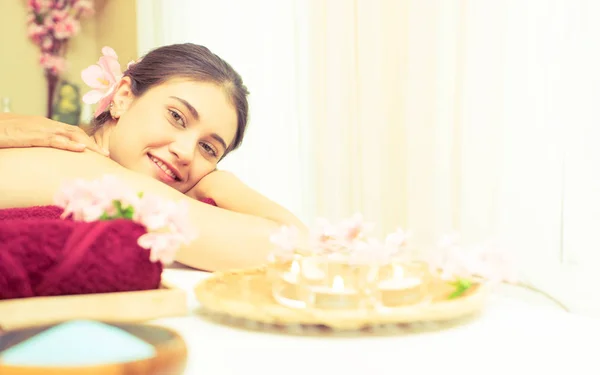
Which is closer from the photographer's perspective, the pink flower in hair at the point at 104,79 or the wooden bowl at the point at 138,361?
the wooden bowl at the point at 138,361

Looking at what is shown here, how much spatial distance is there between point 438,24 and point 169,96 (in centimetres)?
72

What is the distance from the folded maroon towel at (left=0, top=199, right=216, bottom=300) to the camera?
1.80 feet

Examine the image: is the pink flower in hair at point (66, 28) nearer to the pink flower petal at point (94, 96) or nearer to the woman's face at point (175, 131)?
the pink flower petal at point (94, 96)

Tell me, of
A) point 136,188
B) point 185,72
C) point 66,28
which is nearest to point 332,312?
point 136,188

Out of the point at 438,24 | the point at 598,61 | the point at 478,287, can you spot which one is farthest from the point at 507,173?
the point at 478,287

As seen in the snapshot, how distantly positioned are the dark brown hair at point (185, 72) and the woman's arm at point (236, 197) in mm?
111

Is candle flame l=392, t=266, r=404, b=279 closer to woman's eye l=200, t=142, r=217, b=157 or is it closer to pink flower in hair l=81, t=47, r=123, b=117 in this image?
woman's eye l=200, t=142, r=217, b=157

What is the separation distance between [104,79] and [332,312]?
3.85 ft

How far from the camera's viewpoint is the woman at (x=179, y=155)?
968mm

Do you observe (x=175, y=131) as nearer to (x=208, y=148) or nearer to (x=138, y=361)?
(x=208, y=148)

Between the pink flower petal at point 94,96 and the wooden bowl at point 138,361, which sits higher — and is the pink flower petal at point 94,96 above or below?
above

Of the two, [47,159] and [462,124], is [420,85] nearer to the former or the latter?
[462,124]

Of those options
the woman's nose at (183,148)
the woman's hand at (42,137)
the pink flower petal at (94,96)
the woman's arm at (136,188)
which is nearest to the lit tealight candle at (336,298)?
the woman's arm at (136,188)

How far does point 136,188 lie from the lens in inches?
39.4
